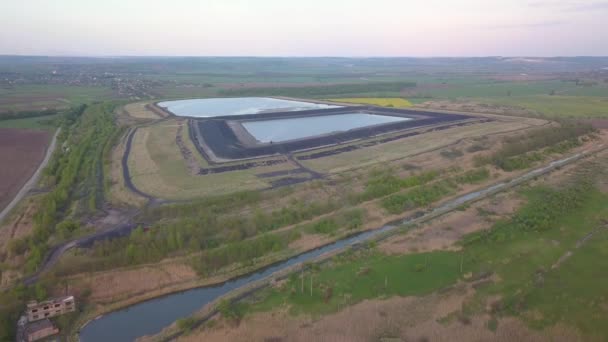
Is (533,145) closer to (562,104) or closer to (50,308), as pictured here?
(562,104)

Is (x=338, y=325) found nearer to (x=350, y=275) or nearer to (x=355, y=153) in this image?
(x=350, y=275)

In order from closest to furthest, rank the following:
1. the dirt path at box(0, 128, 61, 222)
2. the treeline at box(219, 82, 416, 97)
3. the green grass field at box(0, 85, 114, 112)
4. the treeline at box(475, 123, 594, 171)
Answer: the dirt path at box(0, 128, 61, 222) < the treeline at box(475, 123, 594, 171) < the green grass field at box(0, 85, 114, 112) < the treeline at box(219, 82, 416, 97)

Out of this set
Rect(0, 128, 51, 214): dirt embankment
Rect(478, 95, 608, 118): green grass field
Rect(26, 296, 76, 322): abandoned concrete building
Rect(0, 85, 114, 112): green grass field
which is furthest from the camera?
Rect(0, 85, 114, 112): green grass field

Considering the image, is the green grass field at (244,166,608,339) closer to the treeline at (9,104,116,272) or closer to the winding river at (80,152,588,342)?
the winding river at (80,152,588,342)

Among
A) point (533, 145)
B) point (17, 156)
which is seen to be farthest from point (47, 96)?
point (533, 145)

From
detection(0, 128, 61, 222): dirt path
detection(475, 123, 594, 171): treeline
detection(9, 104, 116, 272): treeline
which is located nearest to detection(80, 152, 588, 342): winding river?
detection(9, 104, 116, 272): treeline

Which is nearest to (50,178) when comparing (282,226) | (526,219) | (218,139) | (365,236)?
(218,139)

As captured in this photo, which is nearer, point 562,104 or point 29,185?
point 29,185
